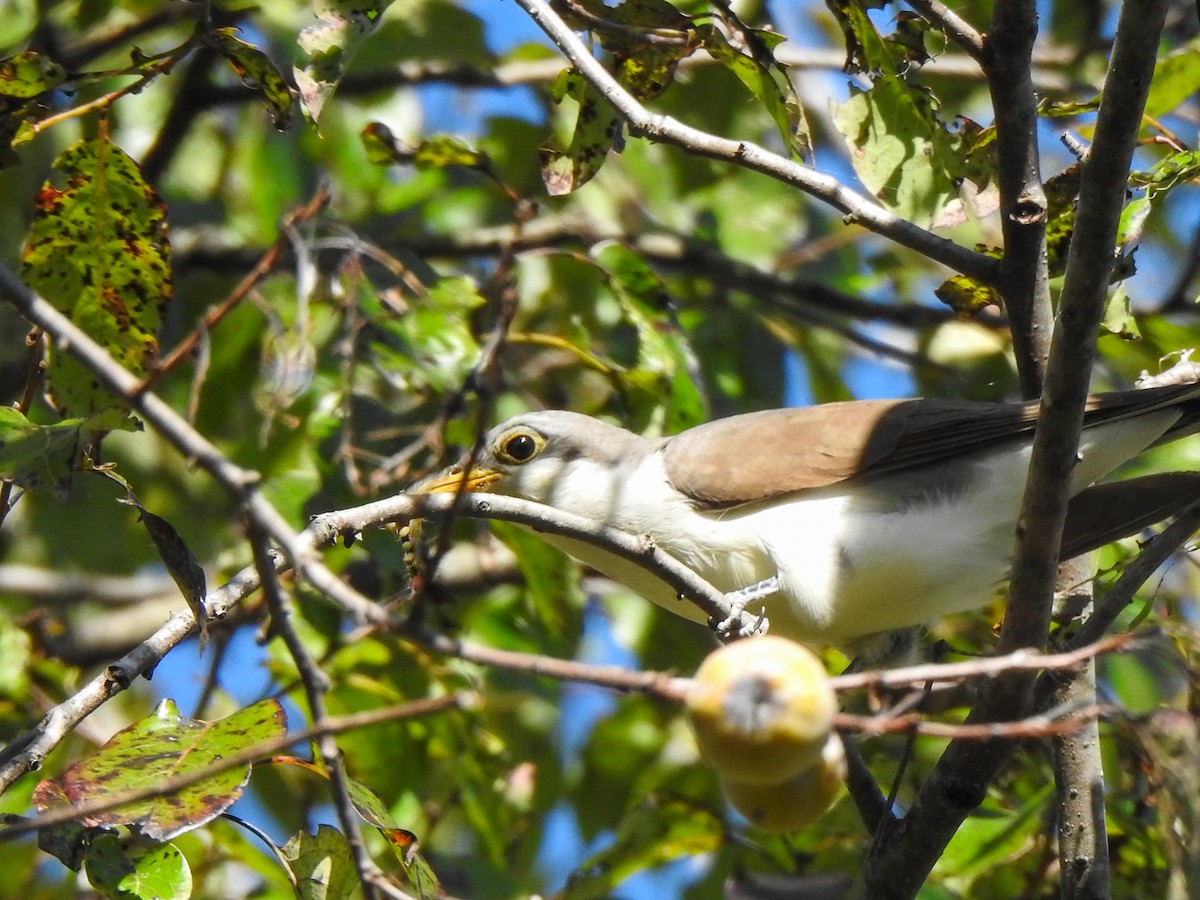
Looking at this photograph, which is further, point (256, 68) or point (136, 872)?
point (256, 68)

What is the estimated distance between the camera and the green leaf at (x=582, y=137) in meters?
3.17

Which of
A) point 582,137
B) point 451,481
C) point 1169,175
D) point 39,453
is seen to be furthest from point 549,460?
point 39,453

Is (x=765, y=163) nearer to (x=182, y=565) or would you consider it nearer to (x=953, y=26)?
(x=953, y=26)

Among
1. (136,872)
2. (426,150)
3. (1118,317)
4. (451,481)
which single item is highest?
(426,150)

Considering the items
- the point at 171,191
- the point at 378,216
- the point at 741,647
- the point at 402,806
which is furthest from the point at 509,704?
the point at 741,647

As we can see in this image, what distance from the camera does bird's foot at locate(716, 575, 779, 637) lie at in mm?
3080

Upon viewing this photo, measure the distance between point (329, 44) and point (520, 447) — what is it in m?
1.75

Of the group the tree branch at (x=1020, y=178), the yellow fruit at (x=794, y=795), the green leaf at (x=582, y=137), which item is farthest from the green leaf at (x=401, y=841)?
the tree branch at (x=1020, y=178)

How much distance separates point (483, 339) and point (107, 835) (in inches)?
105

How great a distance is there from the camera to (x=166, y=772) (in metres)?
2.23

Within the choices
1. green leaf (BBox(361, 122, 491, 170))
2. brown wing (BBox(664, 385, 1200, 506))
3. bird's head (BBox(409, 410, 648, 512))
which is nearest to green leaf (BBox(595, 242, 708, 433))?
bird's head (BBox(409, 410, 648, 512))

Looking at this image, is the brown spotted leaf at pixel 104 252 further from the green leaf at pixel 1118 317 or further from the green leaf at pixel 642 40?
the green leaf at pixel 1118 317

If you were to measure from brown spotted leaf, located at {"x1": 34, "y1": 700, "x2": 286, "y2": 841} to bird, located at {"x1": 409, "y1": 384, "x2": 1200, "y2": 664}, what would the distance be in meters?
1.22

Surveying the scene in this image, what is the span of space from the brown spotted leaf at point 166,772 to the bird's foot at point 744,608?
1134 millimetres
